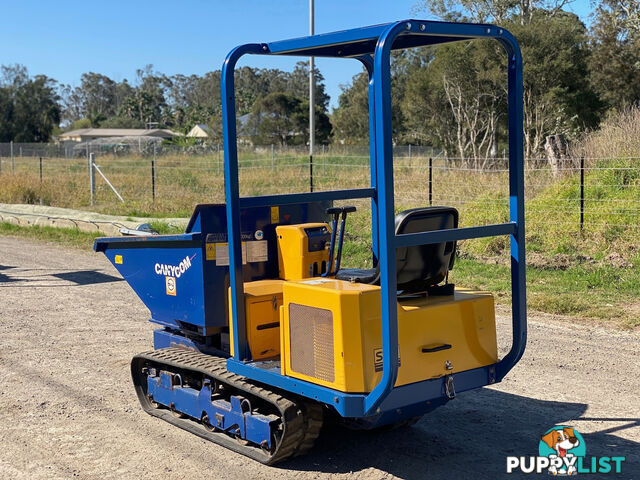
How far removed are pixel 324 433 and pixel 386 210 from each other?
2.21m

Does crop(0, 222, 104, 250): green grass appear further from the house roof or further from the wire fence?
the house roof

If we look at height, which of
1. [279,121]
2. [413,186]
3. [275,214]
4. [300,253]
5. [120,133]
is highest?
[120,133]

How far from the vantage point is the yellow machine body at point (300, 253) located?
5484mm

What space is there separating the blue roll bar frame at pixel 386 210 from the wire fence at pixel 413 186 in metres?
8.06

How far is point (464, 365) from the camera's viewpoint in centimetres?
491

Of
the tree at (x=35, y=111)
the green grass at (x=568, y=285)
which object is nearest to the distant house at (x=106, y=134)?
the tree at (x=35, y=111)

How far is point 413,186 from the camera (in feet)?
57.7

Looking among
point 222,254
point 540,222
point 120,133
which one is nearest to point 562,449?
point 222,254

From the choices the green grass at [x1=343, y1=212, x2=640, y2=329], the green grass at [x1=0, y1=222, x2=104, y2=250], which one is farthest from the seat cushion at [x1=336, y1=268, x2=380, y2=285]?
the green grass at [x1=0, y1=222, x2=104, y2=250]

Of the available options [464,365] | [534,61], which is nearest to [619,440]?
[464,365]

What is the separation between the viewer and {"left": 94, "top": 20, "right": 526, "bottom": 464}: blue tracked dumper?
4402mm

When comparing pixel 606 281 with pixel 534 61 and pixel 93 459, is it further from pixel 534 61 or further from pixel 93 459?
pixel 534 61

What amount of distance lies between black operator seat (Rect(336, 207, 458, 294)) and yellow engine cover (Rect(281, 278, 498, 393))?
125 millimetres

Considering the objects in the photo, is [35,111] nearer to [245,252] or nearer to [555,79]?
[555,79]
